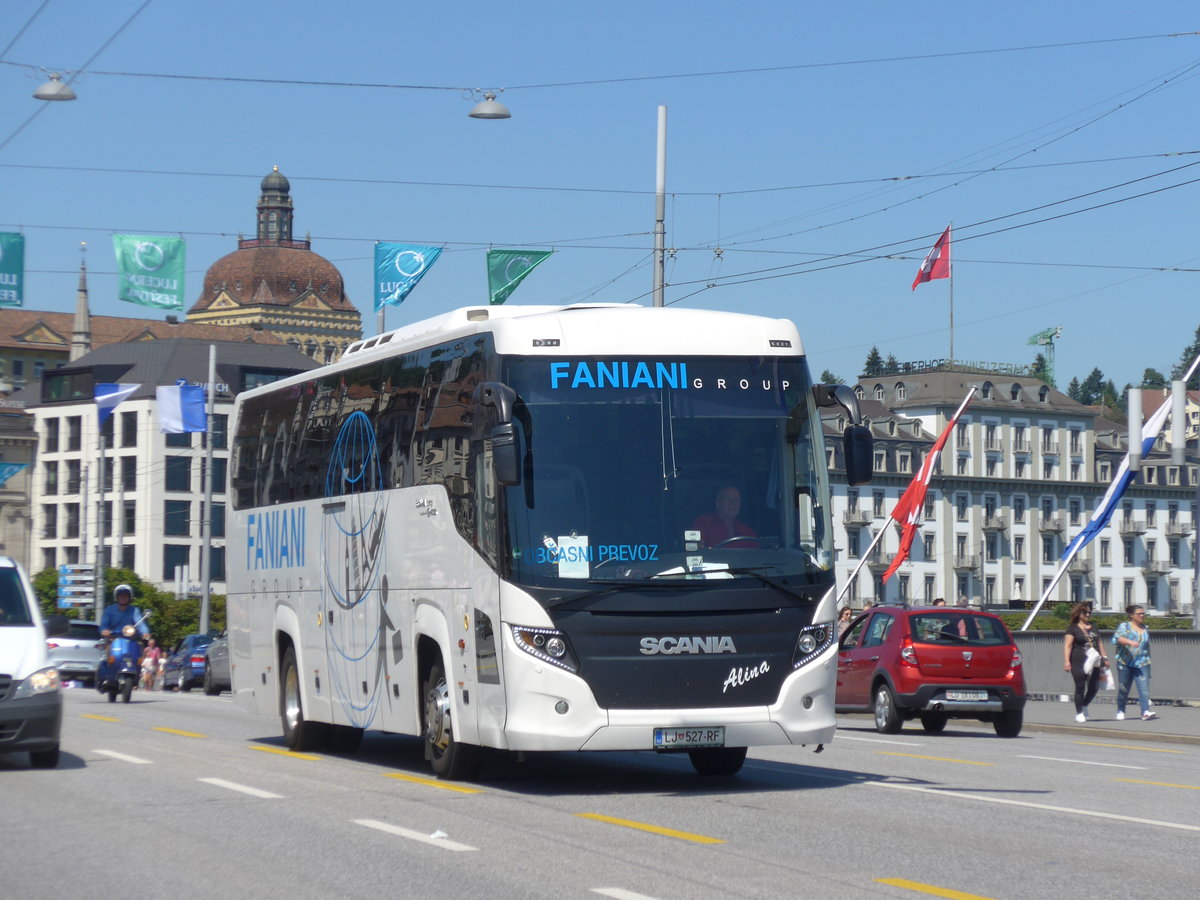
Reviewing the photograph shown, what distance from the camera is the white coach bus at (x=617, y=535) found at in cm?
1316

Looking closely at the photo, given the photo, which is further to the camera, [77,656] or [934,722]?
[77,656]

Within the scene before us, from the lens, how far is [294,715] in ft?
60.2

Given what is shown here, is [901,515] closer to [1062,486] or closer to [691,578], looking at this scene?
[691,578]

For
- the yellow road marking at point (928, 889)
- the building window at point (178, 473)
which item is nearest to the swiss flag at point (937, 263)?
the yellow road marking at point (928, 889)

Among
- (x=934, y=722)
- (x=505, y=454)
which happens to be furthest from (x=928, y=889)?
(x=934, y=722)

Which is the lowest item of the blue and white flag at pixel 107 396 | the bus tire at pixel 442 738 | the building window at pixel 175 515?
the bus tire at pixel 442 738

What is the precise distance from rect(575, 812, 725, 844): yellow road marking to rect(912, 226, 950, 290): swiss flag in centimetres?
2499

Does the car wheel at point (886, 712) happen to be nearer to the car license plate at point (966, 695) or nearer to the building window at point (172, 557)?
the car license plate at point (966, 695)

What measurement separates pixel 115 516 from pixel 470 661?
10701cm

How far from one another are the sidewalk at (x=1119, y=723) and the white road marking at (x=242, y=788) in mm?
13006

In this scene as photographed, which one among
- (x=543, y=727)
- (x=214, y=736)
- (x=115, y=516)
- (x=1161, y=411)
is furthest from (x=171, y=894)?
(x=115, y=516)

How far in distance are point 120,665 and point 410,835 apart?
64.3 ft

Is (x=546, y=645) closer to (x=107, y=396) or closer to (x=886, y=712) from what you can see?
(x=886, y=712)

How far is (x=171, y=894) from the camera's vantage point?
9.09 metres
